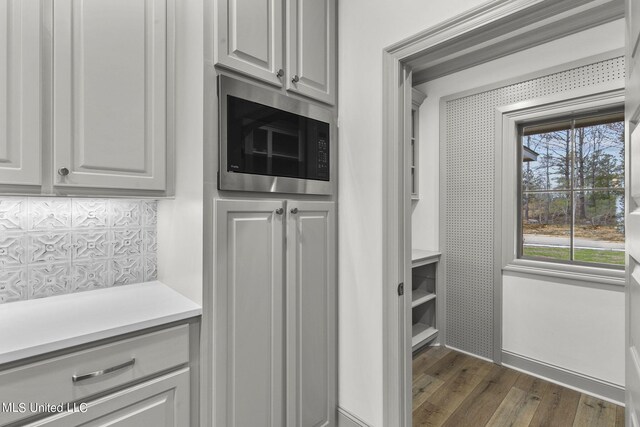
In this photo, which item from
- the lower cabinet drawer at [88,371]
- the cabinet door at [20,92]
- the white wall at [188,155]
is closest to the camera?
the lower cabinet drawer at [88,371]

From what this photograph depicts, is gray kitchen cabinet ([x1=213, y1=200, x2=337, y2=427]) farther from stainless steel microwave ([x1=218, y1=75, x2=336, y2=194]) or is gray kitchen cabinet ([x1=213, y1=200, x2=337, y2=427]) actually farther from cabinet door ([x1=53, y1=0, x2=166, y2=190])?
cabinet door ([x1=53, y1=0, x2=166, y2=190])

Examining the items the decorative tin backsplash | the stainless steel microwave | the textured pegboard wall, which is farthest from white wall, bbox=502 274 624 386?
the decorative tin backsplash

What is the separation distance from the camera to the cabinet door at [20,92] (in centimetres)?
104

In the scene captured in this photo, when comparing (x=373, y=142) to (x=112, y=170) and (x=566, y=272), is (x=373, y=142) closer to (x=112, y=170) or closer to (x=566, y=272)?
(x=112, y=170)

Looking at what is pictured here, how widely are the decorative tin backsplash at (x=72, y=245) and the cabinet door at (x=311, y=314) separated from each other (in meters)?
0.78

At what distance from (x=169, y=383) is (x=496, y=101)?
9.57ft

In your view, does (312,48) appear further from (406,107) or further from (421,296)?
(421,296)

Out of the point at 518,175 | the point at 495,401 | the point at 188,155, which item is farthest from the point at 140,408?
the point at 518,175

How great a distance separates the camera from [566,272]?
2393mm

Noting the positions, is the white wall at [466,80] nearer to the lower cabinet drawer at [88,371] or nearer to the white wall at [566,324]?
the white wall at [566,324]

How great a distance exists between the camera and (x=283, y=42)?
4.91 ft

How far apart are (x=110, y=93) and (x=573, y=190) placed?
10.0 feet

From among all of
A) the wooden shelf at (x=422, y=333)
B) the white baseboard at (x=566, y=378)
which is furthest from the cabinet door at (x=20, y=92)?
the white baseboard at (x=566, y=378)

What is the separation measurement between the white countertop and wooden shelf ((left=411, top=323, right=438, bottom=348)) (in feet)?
7.20
